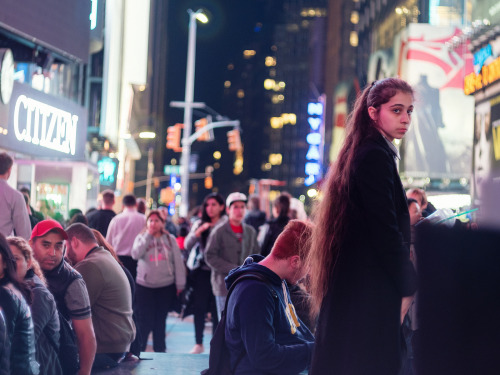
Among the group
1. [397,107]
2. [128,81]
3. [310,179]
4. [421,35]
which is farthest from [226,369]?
[310,179]

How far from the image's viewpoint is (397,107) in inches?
134

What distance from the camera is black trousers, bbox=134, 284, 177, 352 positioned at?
10984 millimetres

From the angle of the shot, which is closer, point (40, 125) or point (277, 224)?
point (277, 224)

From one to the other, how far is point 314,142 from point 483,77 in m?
64.1

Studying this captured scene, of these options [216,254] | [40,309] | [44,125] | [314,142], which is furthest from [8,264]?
[314,142]

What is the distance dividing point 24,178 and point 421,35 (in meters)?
23.8

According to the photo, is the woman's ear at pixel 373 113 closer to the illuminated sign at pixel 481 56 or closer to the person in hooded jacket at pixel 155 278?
the person in hooded jacket at pixel 155 278

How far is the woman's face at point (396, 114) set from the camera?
3.40 m

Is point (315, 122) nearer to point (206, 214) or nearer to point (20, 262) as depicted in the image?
point (206, 214)

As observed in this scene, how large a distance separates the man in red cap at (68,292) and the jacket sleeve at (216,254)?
511 cm

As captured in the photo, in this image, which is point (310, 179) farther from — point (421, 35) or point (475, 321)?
point (475, 321)

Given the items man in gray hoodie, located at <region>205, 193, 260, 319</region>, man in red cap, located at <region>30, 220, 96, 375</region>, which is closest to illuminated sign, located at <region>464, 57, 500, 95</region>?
man in gray hoodie, located at <region>205, 193, 260, 319</region>

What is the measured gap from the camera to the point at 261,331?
165 inches

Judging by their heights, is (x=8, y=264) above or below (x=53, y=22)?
below
